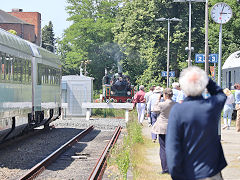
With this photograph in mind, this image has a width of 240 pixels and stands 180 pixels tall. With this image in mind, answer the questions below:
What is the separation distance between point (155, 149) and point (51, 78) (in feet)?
24.3

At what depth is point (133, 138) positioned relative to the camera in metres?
17.1

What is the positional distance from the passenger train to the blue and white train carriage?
1268 cm

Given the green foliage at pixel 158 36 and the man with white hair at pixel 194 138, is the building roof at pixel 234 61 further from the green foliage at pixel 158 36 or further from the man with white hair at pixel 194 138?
the man with white hair at pixel 194 138

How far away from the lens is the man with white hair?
5270mm

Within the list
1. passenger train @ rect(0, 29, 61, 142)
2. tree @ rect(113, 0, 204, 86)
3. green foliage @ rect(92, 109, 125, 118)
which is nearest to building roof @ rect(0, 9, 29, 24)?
tree @ rect(113, 0, 204, 86)

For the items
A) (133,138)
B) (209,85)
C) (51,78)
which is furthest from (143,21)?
(209,85)

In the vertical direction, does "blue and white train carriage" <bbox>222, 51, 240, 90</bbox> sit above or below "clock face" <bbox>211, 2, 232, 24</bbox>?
below

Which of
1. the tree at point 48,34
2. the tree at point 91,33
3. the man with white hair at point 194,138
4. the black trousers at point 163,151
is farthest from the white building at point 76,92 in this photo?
the tree at point 48,34

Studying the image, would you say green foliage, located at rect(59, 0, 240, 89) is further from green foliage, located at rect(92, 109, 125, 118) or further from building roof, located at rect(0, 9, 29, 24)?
building roof, located at rect(0, 9, 29, 24)

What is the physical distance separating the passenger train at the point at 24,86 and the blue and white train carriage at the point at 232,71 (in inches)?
499

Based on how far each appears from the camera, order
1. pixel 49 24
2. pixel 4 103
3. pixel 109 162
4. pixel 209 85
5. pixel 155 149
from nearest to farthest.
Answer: pixel 209 85 → pixel 109 162 → pixel 4 103 → pixel 155 149 → pixel 49 24

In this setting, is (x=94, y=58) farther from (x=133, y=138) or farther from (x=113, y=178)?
(x=113, y=178)

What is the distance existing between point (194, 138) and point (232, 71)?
95.8 feet

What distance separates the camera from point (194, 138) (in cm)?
534
